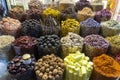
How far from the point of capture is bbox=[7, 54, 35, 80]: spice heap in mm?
998

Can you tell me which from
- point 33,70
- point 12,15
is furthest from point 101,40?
point 12,15

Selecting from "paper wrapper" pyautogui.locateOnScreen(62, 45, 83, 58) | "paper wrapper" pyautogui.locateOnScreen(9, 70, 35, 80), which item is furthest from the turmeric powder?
"paper wrapper" pyautogui.locateOnScreen(9, 70, 35, 80)

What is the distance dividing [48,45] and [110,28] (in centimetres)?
56

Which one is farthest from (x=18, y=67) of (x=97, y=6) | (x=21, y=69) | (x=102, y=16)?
(x=97, y=6)

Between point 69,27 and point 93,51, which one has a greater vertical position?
point 69,27

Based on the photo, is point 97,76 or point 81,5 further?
point 81,5

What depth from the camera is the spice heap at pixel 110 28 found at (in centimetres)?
136

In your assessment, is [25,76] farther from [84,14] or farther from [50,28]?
[84,14]

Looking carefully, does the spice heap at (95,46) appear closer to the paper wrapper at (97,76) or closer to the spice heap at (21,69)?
the paper wrapper at (97,76)

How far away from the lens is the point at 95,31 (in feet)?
4.59

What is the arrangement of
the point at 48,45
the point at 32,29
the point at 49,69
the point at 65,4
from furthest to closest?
the point at 65,4 → the point at 32,29 → the point at 48,45 → the point at 49,69

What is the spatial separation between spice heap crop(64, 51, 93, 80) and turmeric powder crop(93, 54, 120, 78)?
49 millimetres

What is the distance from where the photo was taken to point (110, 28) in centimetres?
136

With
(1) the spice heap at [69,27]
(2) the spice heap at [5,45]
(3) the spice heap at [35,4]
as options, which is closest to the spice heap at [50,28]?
(1) the spice heap at [69,27]
